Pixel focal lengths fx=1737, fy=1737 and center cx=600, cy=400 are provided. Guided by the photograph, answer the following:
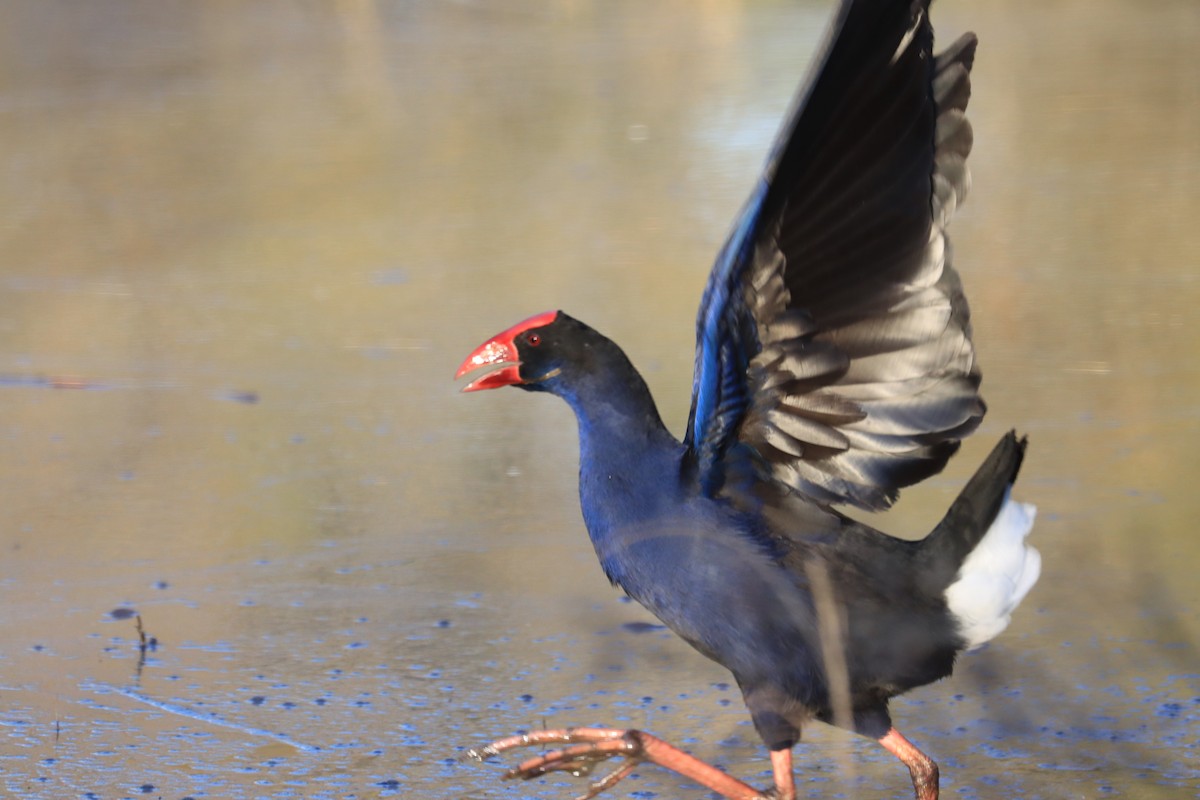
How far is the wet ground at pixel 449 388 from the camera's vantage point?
362 cm

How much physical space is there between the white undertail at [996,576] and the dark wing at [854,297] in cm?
17

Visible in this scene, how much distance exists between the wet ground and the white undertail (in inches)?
14.8

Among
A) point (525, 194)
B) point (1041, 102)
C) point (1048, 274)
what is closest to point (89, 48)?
point (525, 194)

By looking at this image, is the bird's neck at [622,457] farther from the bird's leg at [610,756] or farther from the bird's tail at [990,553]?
the bird's tail at [990,553]

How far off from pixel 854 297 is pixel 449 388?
8.34ft

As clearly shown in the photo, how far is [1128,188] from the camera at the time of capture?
7.09m

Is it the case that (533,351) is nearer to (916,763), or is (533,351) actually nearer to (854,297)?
(854,297)

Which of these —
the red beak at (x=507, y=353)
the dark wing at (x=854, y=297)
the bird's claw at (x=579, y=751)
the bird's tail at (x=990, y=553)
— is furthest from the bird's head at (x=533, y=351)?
the bird's tail at (x=990, y=553)

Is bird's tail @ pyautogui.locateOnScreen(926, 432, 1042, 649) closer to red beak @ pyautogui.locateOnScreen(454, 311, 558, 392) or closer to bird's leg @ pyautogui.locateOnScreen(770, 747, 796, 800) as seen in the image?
bird's leg @ pyautogui.locateOnScreen(770, 747, 796, 800)

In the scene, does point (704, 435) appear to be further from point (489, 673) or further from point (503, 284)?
point (503, 284)

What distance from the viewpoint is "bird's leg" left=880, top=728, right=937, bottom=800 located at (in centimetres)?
326

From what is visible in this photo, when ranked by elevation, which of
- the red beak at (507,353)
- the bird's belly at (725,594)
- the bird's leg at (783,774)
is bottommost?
the bird's leg at (783,774)

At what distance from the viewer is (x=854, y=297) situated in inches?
123

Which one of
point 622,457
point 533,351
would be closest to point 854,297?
point 622,457
